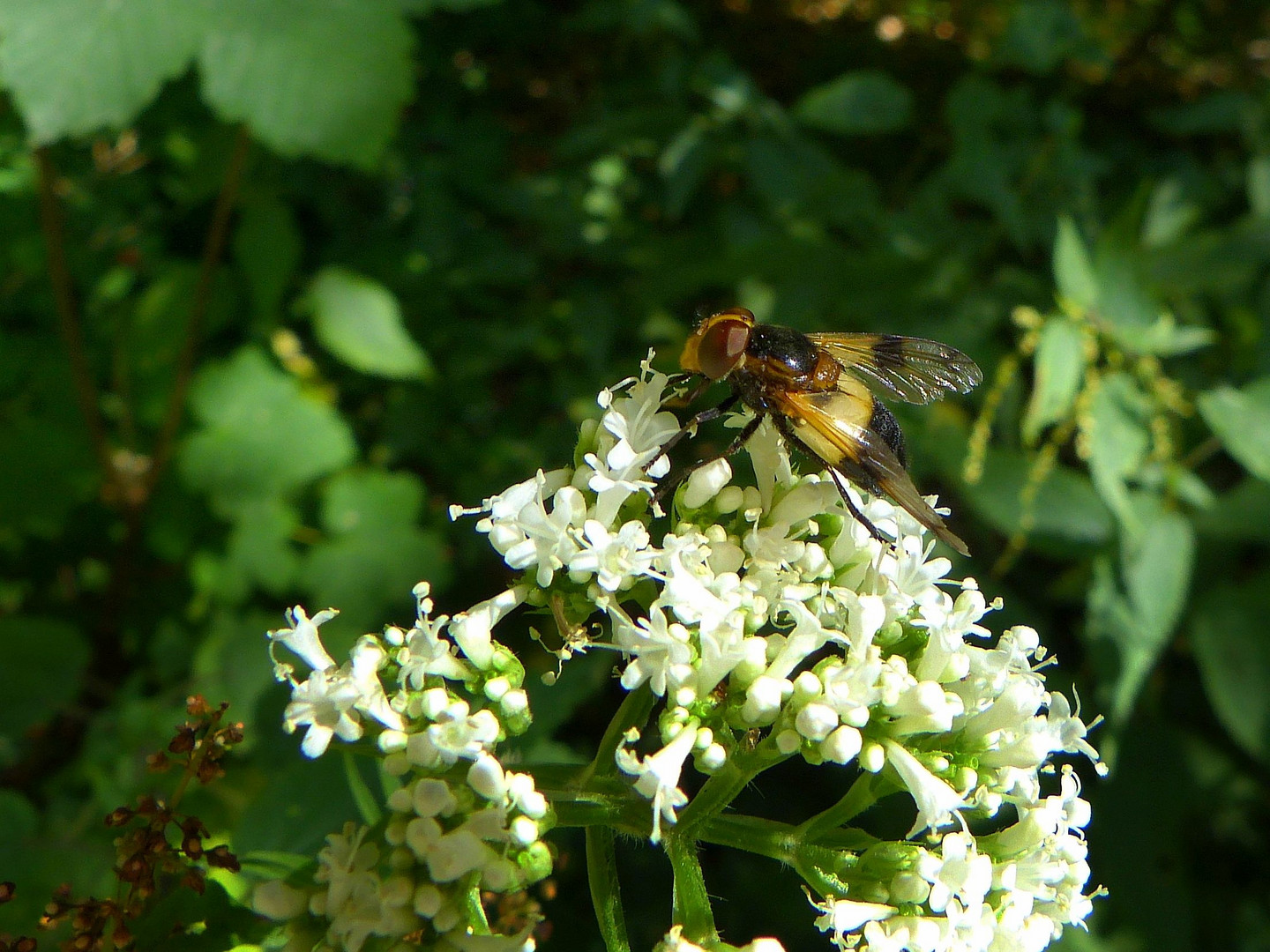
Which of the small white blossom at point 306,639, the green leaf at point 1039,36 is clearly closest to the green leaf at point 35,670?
the small white blossom at point 306,639

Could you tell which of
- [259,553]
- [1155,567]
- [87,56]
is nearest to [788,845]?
[1155,567]

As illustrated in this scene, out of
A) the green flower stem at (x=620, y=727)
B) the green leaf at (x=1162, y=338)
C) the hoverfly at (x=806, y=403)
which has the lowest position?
the green flower stem at (x=620, y=727)

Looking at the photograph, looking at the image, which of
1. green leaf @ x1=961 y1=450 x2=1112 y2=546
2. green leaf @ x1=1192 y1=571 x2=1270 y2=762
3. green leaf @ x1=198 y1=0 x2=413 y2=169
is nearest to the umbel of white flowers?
green leaf @ x1=961 y1=450 x2=1112 y2=546

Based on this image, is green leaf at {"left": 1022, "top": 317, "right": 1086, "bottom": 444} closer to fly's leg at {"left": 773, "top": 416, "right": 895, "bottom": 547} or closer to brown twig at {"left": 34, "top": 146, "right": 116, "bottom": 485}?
fly's leg at {"left": 773, "top": 416, "right": 895, "bottom": 547}

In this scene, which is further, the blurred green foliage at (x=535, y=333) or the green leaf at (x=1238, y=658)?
the green leaf at (x=1238, y=658)

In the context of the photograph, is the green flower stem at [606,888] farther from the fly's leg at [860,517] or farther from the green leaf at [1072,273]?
the green leaf at [1072,273]
